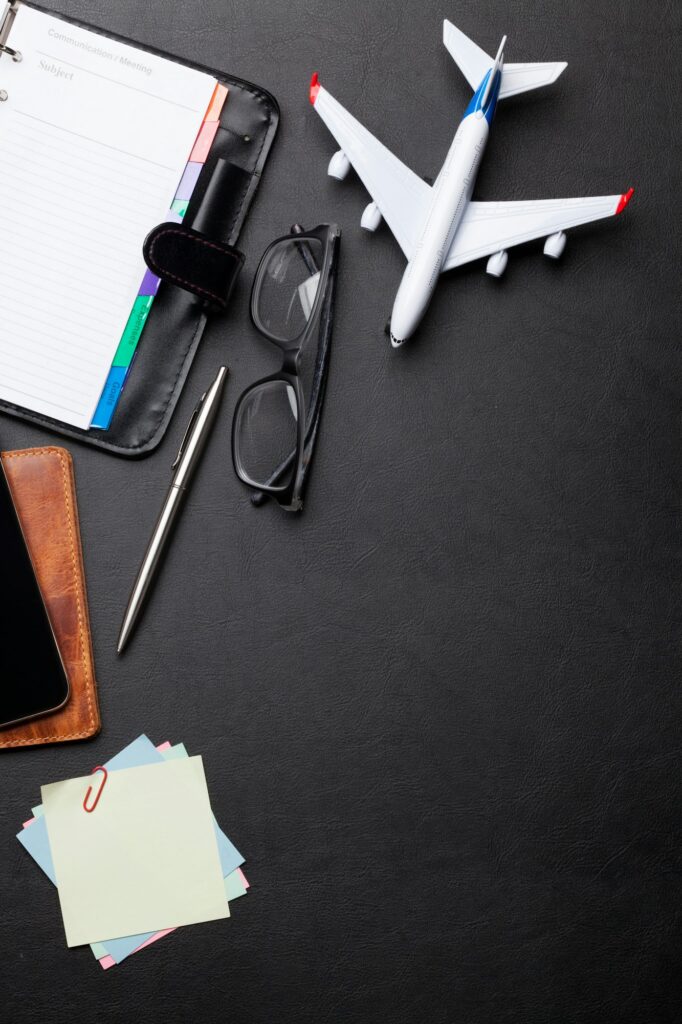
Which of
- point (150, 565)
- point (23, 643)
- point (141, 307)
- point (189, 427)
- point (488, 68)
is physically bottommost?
point (23, 643)

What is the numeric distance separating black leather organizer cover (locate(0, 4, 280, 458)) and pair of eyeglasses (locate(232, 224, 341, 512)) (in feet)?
0.17

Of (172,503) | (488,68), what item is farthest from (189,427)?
(488,68)

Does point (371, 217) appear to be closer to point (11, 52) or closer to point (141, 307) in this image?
point (141, 307)

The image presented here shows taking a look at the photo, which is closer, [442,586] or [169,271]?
[169,271]

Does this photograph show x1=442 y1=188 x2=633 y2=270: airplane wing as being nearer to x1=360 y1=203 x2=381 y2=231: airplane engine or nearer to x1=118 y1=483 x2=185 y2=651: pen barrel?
x1=360 y1=203 x2=381 y2=231: airplane engine

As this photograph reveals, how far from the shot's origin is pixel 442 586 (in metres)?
1.01

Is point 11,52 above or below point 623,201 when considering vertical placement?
below

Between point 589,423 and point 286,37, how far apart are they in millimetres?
584

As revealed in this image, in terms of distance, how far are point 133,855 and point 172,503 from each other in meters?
0.39

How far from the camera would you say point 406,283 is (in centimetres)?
96

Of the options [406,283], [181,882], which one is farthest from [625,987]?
[406,283]

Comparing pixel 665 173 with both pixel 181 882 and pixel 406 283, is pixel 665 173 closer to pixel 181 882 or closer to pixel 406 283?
pixel 406 283

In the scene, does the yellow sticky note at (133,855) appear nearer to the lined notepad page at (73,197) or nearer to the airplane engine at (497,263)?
the lined notepad page at (73,197)

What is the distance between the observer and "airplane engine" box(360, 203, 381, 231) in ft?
3.18
